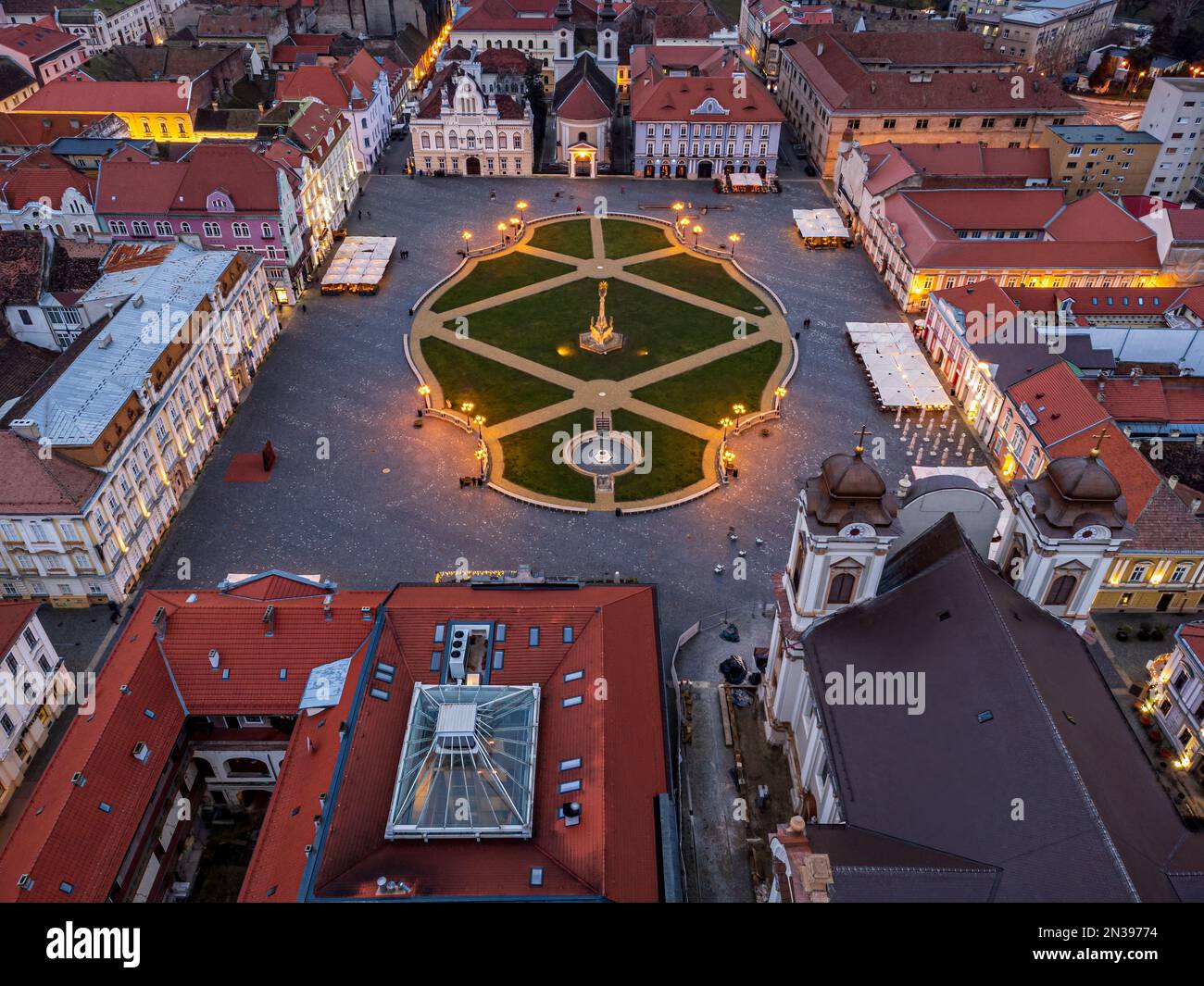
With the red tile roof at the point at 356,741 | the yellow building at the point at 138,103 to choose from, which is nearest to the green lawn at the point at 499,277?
the red tile roof at the point at 356,741

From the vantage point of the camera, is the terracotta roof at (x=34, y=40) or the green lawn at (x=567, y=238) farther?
the terracotta roof at (x=34, y=40)

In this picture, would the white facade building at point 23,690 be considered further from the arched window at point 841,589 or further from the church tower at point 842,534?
the arched window at point 841,589

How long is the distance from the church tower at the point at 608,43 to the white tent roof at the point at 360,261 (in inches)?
2653

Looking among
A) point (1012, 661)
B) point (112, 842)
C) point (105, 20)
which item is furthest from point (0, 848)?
point (105, 20)

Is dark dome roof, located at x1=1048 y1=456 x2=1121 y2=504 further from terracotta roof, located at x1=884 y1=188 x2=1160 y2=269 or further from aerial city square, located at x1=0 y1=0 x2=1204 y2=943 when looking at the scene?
terracotta roof, located at x1=884 y1=188 x2=1160 y2=269

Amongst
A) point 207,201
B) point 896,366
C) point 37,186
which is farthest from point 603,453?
point 37,186

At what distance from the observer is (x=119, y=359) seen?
71438mm

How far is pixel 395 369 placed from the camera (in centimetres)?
9431

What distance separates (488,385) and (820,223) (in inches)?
2252

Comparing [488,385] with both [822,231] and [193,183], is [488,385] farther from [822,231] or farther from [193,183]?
[822,231]

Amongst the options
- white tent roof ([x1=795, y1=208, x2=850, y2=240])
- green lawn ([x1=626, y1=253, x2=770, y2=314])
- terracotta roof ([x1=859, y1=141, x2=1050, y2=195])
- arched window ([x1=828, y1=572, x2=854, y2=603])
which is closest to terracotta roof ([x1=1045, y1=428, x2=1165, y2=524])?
arched window ([x1=828, y1=572, x2=854, y2=603])

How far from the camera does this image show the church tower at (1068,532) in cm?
4562

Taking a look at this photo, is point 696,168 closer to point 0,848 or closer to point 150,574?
point 150,574

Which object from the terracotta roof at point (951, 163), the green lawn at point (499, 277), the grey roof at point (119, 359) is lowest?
the green lawn at point (499, 277)
